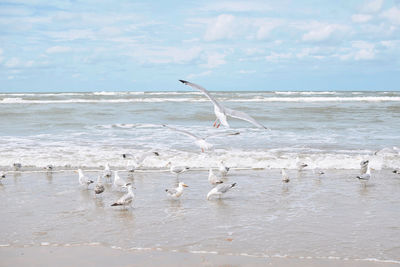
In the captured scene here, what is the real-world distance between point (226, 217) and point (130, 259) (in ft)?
6.54

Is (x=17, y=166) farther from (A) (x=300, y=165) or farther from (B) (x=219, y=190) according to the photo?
(A) (x=300, y=165)

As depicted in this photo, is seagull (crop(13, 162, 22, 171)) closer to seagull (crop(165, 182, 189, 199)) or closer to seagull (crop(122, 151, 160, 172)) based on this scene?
seagull (crop(122, 151, 160, 172))

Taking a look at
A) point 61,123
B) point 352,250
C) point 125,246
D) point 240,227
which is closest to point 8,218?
point 125,246

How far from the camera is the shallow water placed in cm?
542

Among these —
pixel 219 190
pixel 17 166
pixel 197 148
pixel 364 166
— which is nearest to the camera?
pixel 219 190

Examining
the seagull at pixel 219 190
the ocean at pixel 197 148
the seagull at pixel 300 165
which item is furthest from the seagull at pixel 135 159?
the seagull at pixel 300 165

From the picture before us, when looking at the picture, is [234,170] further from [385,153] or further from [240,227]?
[240,227]

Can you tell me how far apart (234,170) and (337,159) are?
270 centimetres

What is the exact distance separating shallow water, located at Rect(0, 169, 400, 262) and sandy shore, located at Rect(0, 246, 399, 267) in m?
0.16

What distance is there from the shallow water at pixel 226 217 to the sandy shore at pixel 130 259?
0.16 m

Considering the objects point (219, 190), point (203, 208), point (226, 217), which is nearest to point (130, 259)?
point (226, 217)

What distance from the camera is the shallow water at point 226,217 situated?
5418 millimetres

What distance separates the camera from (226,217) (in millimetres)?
6617

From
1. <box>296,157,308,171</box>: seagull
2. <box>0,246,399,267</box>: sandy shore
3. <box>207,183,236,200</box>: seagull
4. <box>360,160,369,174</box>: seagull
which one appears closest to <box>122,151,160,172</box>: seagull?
<box>207,183,236,200</box>: seagull
